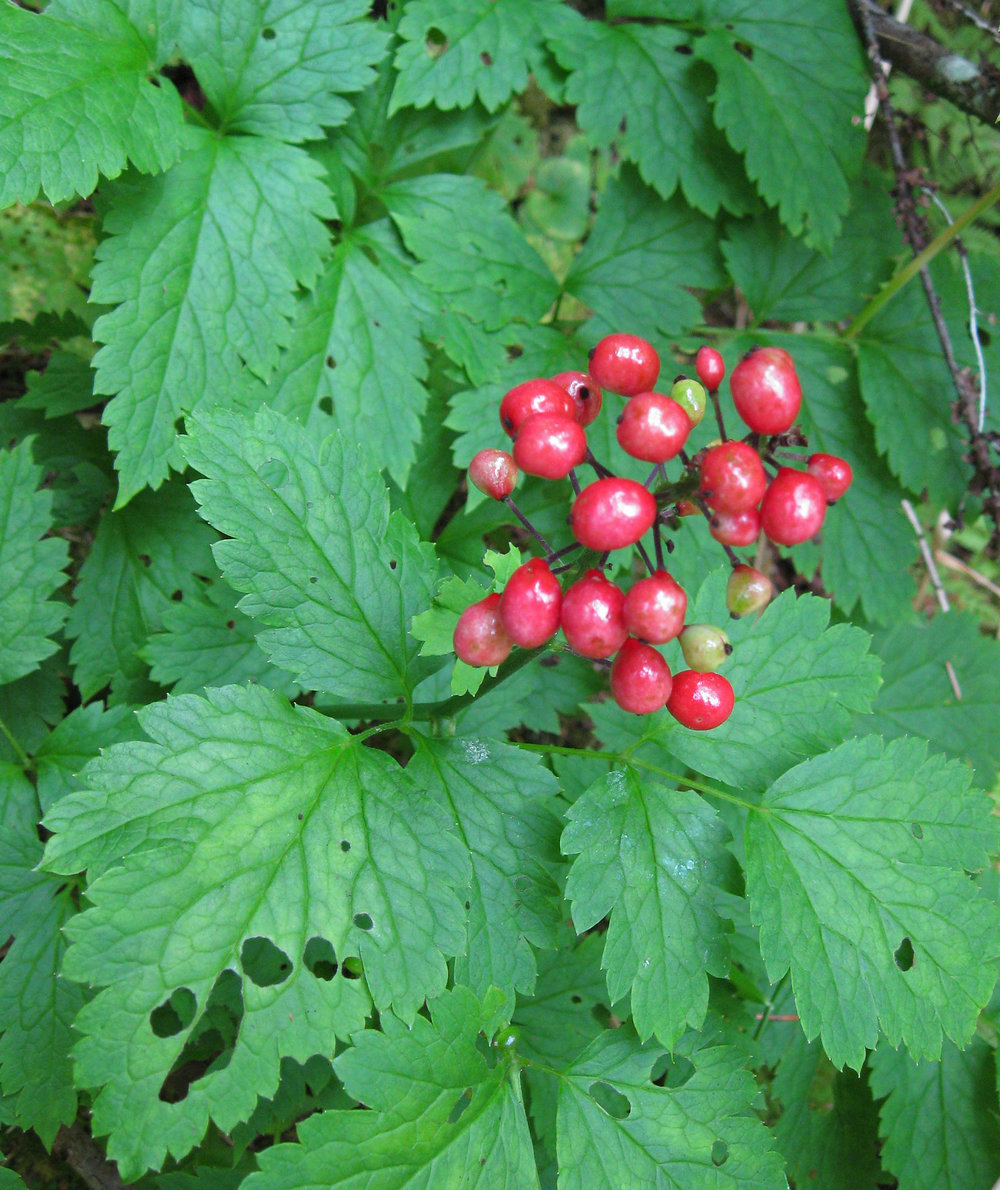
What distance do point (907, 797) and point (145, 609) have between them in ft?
8.38

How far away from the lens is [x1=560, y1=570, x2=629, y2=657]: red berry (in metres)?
1.48

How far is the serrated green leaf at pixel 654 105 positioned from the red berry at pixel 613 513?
214 cm

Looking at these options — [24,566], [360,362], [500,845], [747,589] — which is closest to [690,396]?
[747,589]

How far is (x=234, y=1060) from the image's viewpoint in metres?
1.67

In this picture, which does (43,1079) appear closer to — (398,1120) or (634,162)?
(398,1120)

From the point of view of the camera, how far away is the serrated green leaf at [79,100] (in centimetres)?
222

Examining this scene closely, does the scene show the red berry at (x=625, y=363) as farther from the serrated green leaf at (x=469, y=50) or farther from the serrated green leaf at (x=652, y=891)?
the serrated green leaf at (x=469, y=50)

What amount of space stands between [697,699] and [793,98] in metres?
2.55

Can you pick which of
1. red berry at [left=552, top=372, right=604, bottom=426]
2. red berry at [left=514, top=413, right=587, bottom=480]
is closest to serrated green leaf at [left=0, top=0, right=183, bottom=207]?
red berry at [left=552, top=372, right=604, bottom=426]

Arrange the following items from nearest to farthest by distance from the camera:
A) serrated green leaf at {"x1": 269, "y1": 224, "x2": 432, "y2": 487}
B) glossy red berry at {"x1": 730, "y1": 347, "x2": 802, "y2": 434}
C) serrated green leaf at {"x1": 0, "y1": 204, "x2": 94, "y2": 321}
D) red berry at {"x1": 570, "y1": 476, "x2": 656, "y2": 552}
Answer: red berry at {"x1": 570, "y1": 476, "x2": 656, "y2": 552}, glossy red berry at {"x1": 730, "y1": 347, "x2": 802, "y2": 434}, serrated green leaf at {"x1": 269, "y1": 224, "x2": 432, "y2": 487}, serrated green leaf at {"x1": 0, "y1": 204, "x2": 94, "y2": 321}

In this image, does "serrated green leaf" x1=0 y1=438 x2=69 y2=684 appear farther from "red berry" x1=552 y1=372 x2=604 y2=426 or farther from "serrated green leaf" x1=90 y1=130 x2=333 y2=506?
"red berry" x1=552 y1=372 x2=604 y2=426

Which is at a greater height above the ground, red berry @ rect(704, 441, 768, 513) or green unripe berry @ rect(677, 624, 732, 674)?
red berry @ rect(704, 441, 768, 513)

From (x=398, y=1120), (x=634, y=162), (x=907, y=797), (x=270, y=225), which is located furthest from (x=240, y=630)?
(x=634, y=162)

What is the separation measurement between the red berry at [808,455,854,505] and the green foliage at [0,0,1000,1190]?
2.43ft
